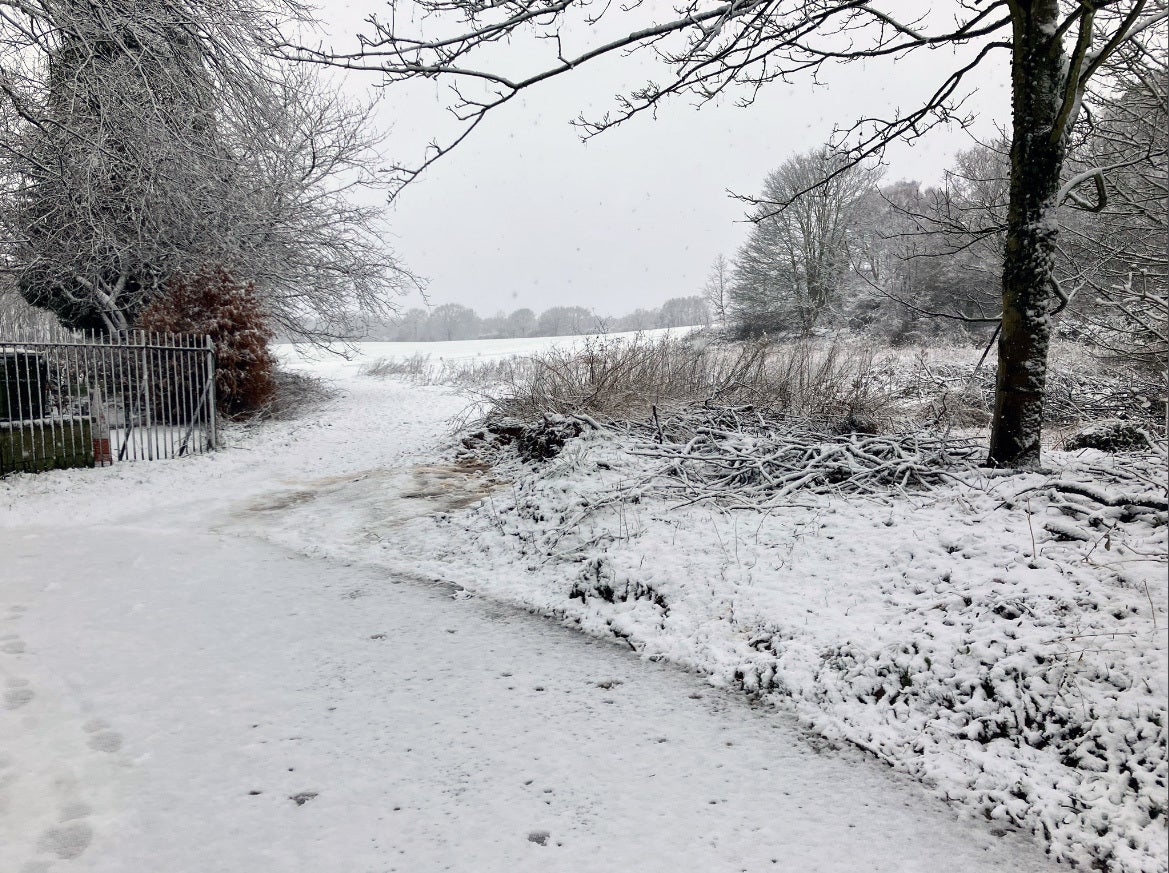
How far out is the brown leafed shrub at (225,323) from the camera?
1381 centimetres

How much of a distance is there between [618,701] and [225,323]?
13381mm

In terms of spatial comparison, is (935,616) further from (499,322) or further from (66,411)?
(499,322)

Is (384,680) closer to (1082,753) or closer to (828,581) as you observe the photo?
(828,581)

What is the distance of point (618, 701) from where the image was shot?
347 cm

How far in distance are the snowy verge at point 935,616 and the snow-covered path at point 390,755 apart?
23 cm

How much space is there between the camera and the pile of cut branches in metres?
5.36

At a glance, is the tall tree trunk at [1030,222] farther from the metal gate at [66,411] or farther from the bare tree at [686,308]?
the bare tree at [686,308]

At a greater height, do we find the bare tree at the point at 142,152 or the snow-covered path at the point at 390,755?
the bare tree at the point at 142,152

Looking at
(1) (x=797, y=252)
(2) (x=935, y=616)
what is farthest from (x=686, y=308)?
(2) (x=935, y=616)

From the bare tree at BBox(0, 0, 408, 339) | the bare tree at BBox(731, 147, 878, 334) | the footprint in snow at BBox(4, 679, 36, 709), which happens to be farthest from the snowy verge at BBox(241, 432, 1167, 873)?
the bare tree at BBox(731, 147, 878, 334)

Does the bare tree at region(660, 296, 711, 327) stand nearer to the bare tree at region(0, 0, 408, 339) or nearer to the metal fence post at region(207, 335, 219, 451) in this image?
the bare tree at region(0, 0, 408, 339)

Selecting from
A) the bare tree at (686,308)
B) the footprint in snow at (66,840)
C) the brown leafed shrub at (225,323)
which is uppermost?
the bare tree at (686,308)

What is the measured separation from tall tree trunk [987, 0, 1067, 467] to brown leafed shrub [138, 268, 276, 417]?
13716 mm

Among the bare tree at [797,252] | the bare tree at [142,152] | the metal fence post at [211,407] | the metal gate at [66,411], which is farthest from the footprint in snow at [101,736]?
the bare tree at [797,252]
